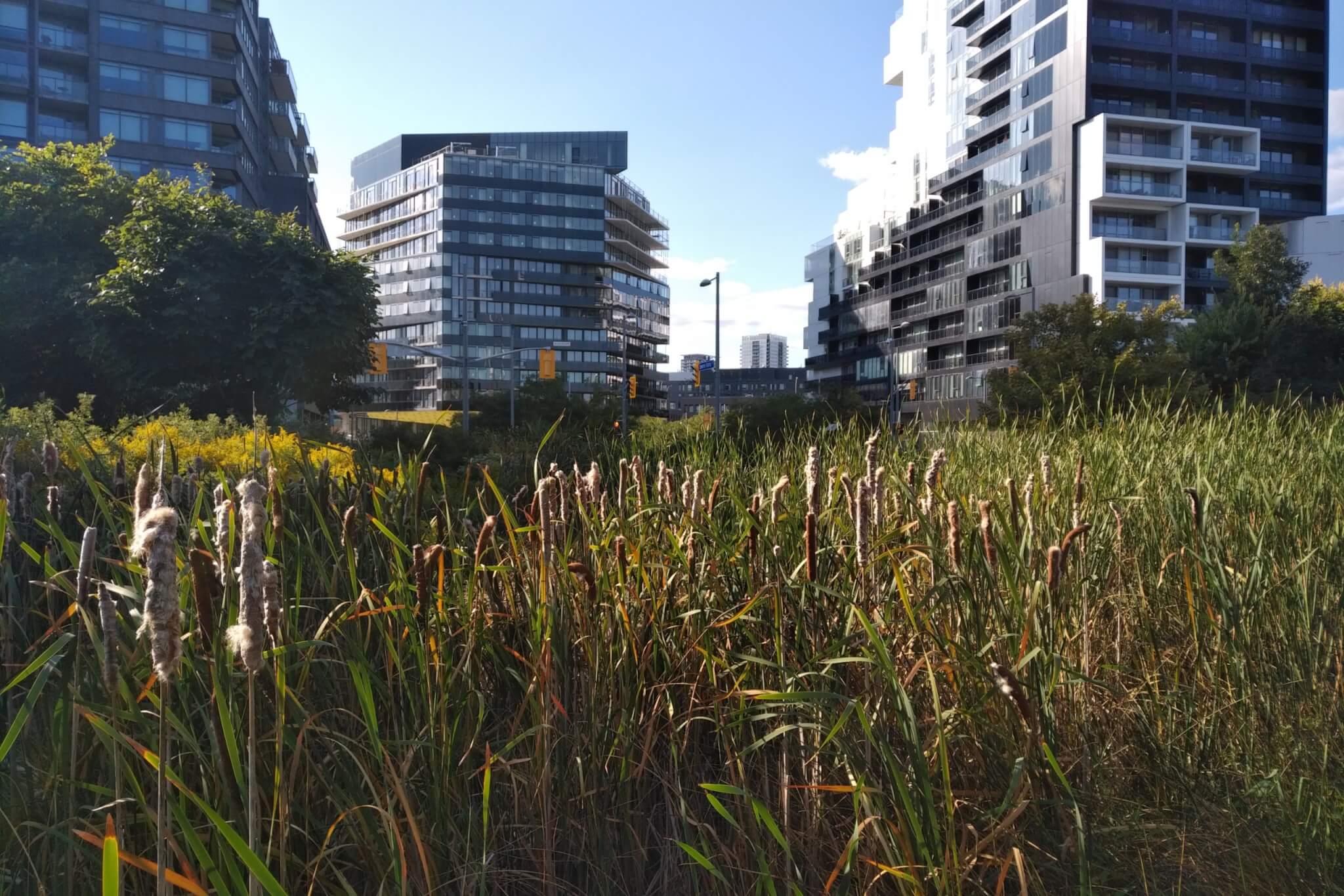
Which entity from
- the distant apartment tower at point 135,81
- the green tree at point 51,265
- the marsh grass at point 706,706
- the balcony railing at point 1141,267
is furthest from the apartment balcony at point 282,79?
the marsh grass at point 706,706

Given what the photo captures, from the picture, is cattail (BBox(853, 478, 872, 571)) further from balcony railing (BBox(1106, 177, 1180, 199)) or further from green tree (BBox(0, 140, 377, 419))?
balcony railing (BBox(1106, 177, 1180, 199))

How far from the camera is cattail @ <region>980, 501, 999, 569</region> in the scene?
92.7 inches

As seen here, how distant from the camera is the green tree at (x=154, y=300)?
25969 mm

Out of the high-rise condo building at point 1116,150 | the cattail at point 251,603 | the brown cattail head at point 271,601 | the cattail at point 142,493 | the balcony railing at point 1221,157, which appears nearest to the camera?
the cattail at point 251,603

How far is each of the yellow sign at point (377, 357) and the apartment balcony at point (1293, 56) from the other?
56780 millimetres

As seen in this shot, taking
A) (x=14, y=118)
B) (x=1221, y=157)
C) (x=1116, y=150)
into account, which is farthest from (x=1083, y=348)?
(x=14, y=118)

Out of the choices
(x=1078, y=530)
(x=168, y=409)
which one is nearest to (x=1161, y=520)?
(x=1078, y=530)

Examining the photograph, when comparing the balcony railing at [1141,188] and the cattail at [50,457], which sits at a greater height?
the balcony railing at [1141,188]

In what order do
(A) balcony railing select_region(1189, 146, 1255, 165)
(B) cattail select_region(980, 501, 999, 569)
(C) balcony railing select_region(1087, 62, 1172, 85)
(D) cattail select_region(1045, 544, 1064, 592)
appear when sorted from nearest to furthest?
(D) cattail select_region(1045, 544, 1064, 592) → (B) cattail select_region(980, 501, 999, 569) → (C) balcony railing select_region(1087, 62, 1172, 85) → (A) balcony railing select_region(1189, 146, 1255, 165)

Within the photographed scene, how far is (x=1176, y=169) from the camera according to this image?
5797 centimetres

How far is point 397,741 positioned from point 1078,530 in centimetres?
159

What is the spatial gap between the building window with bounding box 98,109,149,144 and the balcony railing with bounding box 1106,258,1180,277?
5183 centimetres

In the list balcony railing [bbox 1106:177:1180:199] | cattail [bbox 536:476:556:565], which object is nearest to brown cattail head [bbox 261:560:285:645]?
cattail [bbox 536:476:556:565]

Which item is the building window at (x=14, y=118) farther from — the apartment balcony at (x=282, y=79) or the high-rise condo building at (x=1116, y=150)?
the high-rise condo building at (x=1116, y=150)
